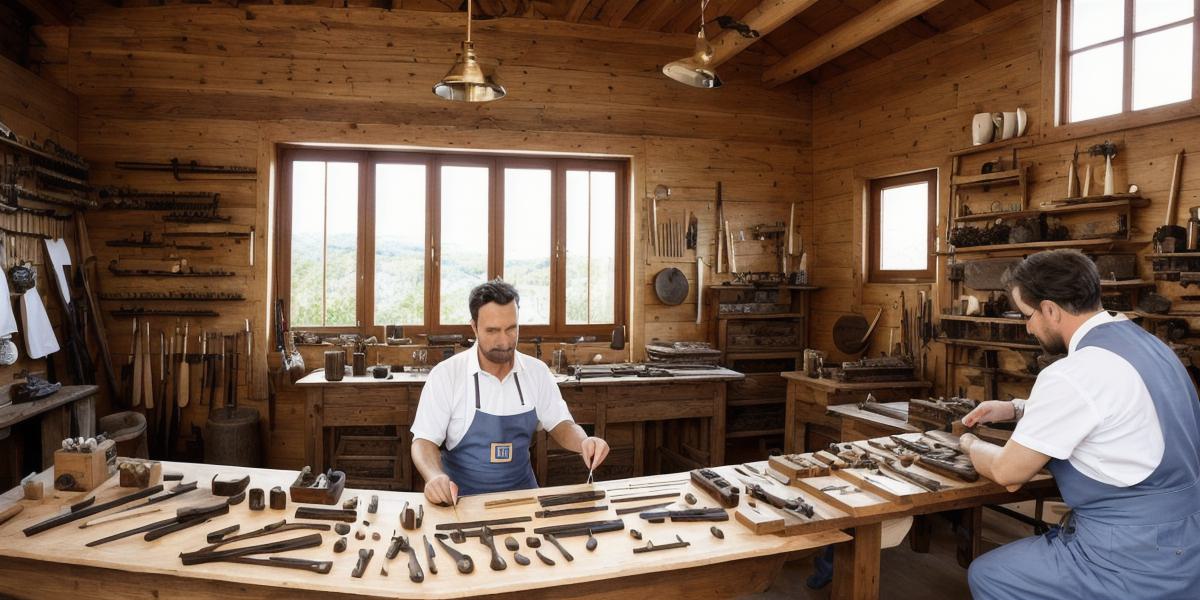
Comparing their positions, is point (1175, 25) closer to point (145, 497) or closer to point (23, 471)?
point (145, 497)

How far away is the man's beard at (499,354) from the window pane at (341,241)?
335 centimetres

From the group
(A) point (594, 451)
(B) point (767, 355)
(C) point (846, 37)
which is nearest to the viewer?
(A) point (594, 451)

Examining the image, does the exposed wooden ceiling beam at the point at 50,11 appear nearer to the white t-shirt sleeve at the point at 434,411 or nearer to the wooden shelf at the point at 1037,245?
the white t-shirt sleeve at the point at 434,411

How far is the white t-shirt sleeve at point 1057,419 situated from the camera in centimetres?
214

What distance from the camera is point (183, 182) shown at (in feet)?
18.0

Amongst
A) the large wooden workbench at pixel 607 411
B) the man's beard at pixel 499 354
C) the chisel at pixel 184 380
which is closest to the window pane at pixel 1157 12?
the large wooden workbench at pixel 607 411

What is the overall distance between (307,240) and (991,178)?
5663mm

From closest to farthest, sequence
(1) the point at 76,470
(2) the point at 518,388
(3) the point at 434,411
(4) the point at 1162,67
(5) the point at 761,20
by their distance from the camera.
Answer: (1) the point at 76,470 < (3) the point at 434,411 < (2) the point at 518,388 < (4) the point at 1162,67 < (5) the point at 761,20

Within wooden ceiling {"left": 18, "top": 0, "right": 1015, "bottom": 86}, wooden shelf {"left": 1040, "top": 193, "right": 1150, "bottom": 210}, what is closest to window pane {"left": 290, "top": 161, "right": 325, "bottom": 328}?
wooden ceiling {"left": 18, "top": 0, "right": 1015, "bottom": 86}

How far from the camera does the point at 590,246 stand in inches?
251

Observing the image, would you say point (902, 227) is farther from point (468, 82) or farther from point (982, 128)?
point (468, 82)

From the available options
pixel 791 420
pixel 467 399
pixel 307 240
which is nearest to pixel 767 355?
pixel 791 420

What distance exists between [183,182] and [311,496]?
4.29 m

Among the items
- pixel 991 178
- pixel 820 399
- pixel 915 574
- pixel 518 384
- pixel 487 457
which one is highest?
pixel 991 178
